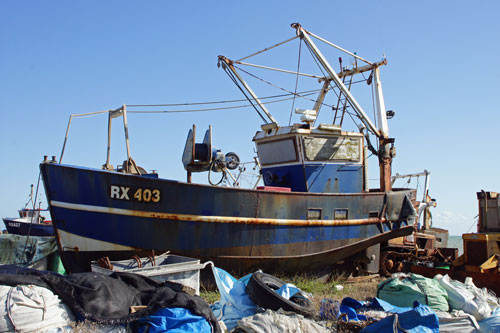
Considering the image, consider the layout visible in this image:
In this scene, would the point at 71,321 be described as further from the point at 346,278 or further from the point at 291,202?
the point at 346,278

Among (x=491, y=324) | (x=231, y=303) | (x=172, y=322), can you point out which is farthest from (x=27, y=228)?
(x=491, y=324)

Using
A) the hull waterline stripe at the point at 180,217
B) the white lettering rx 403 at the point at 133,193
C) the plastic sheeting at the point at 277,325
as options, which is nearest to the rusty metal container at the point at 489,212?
the hull waterline stripe at the point at 180,217

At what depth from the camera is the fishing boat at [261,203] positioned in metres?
8.23

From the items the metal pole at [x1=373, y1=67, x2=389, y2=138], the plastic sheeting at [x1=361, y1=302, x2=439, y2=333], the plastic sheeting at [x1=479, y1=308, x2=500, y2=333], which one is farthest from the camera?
A: the metal pole at [x1=373, y1=67, x2=389, y2=138]

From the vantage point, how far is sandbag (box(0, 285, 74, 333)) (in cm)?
441

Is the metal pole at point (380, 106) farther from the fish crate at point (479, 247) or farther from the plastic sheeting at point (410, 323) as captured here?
the plastic sheeting at point (410, 323)

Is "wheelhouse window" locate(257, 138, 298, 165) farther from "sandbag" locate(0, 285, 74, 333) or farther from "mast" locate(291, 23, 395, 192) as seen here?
"sandbag" locate(0, 285, 74, 333)

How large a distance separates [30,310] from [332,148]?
26.3ft

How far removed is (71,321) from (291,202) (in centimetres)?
569

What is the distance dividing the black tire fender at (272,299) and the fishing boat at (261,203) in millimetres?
2431

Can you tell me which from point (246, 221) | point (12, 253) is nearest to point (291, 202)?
point (246, 221)

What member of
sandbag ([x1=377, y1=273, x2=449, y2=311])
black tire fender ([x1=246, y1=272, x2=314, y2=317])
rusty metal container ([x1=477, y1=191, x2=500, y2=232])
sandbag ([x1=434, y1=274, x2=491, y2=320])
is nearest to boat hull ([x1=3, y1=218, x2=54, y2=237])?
black tire fender ([x1=246, y1=272, x2=314, y2=317])

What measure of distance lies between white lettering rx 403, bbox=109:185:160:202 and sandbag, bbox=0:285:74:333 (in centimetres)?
352

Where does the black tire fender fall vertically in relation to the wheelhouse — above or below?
below
